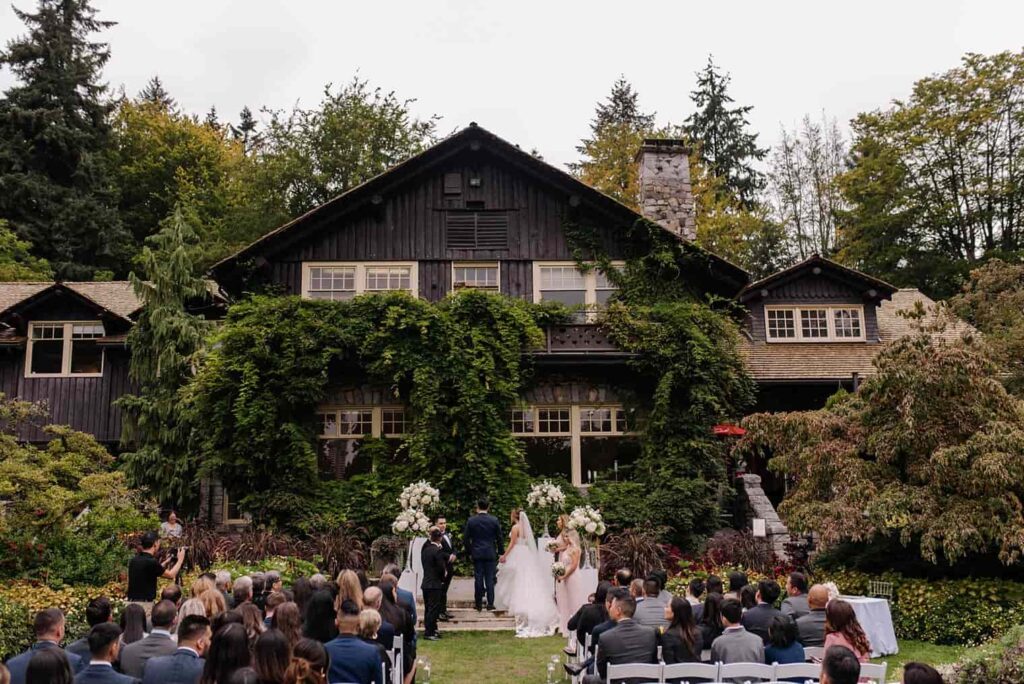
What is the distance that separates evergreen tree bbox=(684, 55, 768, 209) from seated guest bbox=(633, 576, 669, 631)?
3846 cm

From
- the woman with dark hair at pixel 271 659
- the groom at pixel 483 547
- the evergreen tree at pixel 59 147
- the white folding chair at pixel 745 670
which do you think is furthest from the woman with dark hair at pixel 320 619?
the evergreen tree at pixel 59 147

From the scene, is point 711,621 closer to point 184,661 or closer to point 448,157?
point 184,661

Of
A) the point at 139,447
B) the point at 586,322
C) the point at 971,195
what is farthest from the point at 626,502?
the point at 971,195

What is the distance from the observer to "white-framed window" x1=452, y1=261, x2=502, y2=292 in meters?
21.7

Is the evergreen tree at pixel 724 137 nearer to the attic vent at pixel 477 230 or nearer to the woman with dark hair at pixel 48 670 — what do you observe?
the attic vent at pixel 477 230

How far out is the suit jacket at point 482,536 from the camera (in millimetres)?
14852

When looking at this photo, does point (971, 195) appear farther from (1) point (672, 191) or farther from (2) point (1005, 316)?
(2) point (1005, 316)

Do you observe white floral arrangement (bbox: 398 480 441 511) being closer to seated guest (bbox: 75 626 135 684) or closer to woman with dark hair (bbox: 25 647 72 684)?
A: seated guest (bbox: 75 626 135 684)

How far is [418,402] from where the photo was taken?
63.7 ft

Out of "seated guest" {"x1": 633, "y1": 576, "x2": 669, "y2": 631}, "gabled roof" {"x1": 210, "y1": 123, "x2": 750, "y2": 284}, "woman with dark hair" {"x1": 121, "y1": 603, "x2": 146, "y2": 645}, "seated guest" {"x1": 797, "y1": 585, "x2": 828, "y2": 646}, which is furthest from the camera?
"gabled roof" {"x1": 210, "y1": 123, "x2": 750, "y2": 284}

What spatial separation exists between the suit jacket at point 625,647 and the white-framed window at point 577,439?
493 inches

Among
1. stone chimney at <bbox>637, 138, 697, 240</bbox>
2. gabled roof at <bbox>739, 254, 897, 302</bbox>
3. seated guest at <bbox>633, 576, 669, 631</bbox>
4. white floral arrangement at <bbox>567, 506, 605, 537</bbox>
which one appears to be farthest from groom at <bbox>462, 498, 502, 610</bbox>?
stone chimney at <bbox>637, 138, 697, 240</bbox>

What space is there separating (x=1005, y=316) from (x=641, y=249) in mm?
8082

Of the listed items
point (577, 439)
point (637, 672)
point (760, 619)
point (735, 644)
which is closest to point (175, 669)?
point (637, 672)
